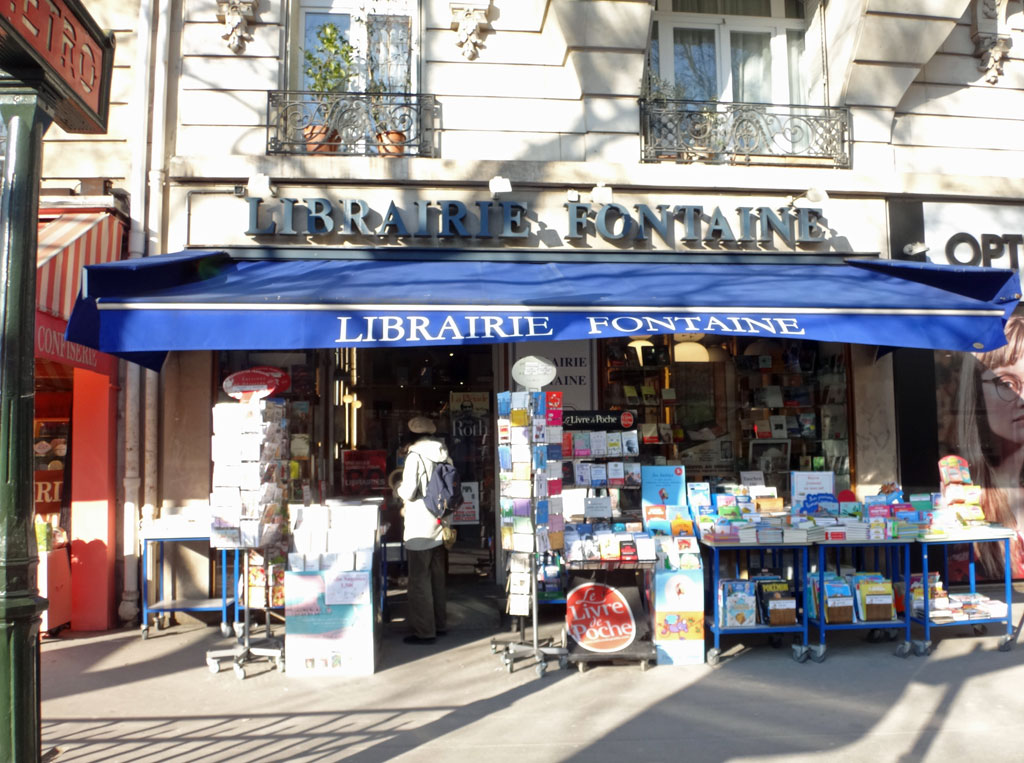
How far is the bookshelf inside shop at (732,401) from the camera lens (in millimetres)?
8359

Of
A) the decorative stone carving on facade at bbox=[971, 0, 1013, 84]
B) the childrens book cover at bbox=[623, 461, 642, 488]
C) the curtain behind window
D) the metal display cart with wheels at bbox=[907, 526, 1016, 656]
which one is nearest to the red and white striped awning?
the childrens book cover at bbox=[623, 461, 642, 488]

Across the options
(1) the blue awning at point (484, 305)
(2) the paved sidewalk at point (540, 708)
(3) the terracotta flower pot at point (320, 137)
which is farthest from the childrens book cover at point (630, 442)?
(3) the terracotta flower pot at point (320, 137)

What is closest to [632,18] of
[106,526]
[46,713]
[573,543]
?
[573,543]

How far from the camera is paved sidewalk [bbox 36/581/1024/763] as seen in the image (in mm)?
4469

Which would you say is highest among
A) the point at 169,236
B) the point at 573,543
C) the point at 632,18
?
the point at 632,18

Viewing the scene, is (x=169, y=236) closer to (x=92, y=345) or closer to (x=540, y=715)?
(x=92, y=345)

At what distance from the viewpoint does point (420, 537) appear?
6586mm

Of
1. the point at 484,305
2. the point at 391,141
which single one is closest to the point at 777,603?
the point at 484,305

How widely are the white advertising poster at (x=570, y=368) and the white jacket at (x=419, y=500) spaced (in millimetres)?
1852

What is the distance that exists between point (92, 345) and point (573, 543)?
3741 millimetres

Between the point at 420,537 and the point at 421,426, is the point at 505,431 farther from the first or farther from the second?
the point at 420,537

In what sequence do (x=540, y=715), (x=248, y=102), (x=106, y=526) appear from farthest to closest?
(x=248, y=102)
(x=106, y=526)
(x=540, y=715)

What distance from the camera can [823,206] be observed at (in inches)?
323

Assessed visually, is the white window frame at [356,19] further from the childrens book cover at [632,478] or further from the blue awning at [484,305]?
the childrens book cover at [632,478]
